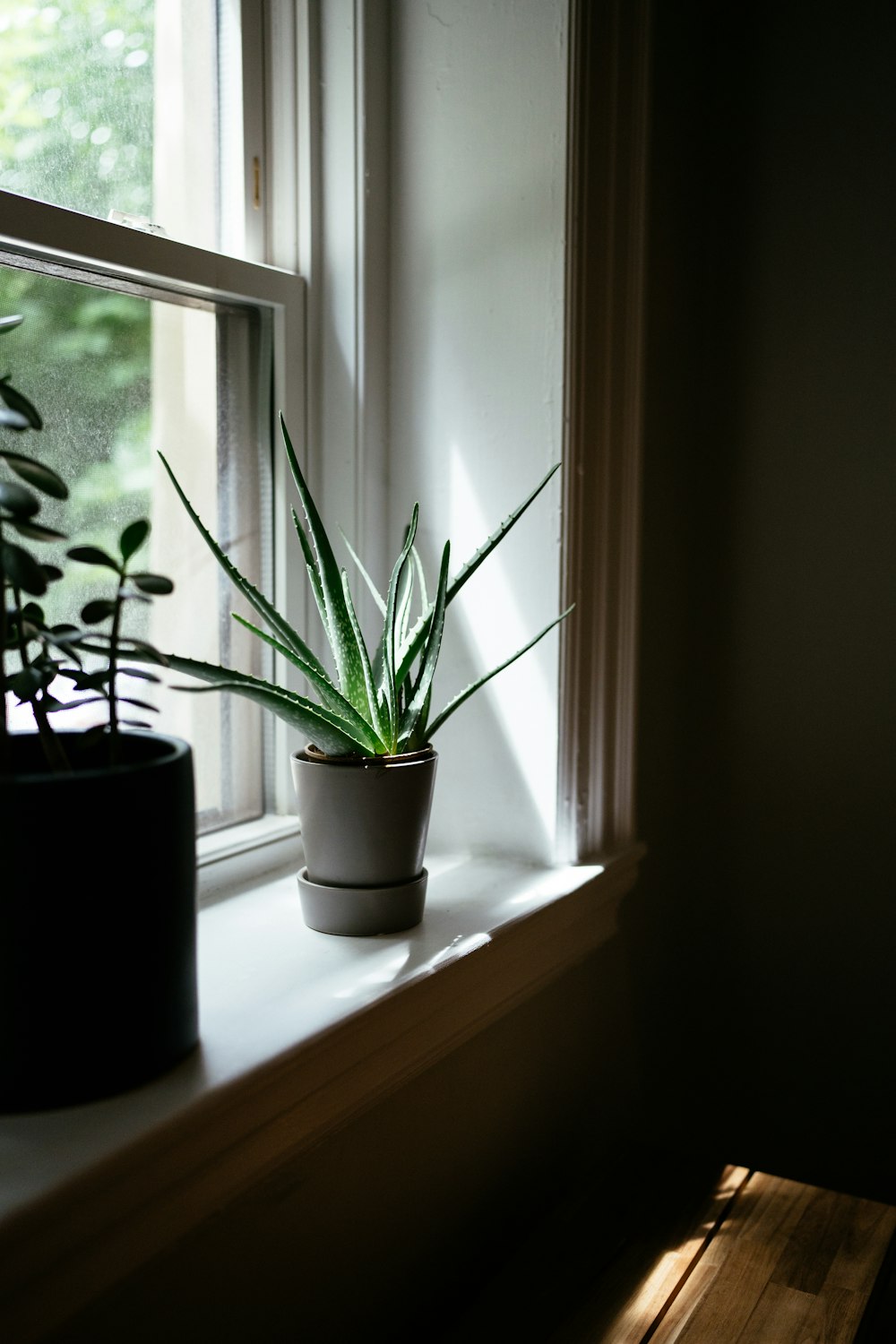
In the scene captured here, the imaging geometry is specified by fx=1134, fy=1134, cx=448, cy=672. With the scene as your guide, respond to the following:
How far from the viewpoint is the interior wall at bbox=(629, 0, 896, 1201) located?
1518 mm

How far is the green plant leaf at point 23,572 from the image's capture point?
651 millimetres

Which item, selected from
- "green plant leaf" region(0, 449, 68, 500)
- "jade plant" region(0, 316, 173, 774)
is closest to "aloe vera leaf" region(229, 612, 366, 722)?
"jade plant" region(0, 316, 173, 774)

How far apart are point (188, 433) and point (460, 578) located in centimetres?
33

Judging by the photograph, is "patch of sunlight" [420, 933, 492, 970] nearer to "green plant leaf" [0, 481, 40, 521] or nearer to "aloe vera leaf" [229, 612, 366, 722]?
"aloe vera leaf" [229, 612, 366, 722]

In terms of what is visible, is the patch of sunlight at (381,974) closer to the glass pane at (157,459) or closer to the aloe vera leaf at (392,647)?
the aloe vera leaf at (392,647)

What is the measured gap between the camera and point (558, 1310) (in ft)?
3.43

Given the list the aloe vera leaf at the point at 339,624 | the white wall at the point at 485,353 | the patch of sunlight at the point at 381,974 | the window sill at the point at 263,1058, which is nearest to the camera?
the window sill at the point at 263,1058

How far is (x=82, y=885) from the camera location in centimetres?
67

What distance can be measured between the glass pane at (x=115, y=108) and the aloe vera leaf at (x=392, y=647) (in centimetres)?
38

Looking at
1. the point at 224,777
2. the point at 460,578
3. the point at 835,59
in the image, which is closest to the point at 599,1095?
the point at 224,777

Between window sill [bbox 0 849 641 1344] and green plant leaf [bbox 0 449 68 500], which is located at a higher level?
green plant leaf [bbox 0 449 68 500]

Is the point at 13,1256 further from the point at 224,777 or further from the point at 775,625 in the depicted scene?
the point at 775,625

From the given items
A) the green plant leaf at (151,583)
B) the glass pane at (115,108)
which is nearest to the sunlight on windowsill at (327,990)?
the green plant leaf at (151,583)

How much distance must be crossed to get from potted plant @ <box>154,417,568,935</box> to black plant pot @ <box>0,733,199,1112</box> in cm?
26
